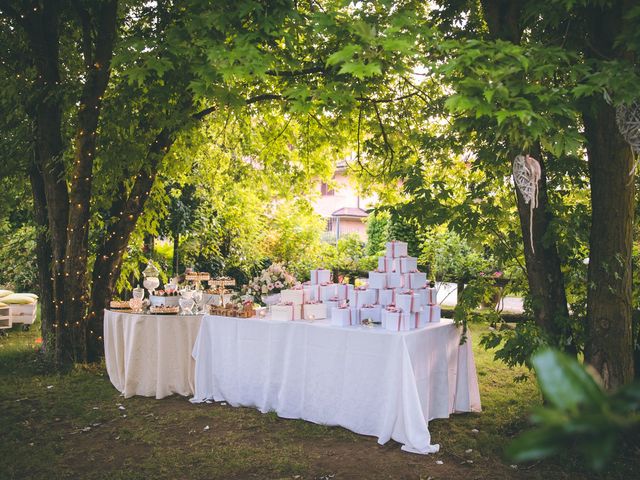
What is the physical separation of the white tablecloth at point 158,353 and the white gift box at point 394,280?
6.47 feet

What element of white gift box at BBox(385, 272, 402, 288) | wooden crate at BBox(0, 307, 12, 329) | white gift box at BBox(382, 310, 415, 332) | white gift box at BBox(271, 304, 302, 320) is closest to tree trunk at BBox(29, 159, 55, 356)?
wooden crate at BBox(0, 307, 12, 329)

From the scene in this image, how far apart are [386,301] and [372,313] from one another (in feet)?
0.50

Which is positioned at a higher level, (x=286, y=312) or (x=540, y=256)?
(x=540, y=256)

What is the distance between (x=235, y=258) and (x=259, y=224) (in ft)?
3.30

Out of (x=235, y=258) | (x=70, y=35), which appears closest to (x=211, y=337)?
(x=70, y=35)

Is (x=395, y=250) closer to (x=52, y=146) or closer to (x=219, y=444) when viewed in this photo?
(x=219, y=444)

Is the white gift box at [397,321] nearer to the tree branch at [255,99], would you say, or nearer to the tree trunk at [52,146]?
the tree branch at [255,99]

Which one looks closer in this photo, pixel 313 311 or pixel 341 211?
pixel 313 311

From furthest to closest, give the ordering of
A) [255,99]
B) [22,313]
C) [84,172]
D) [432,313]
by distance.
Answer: [22,313] < [255,99] < [84,172] < [432,313]

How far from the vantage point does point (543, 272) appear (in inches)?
168

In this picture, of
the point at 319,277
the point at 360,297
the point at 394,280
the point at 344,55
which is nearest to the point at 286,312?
the point at 319,277

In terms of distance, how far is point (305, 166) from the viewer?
8.51 metres

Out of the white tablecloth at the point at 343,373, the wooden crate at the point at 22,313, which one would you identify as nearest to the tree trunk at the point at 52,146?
the white tablecloth at the point at 343,373

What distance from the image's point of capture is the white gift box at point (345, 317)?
186 inches
